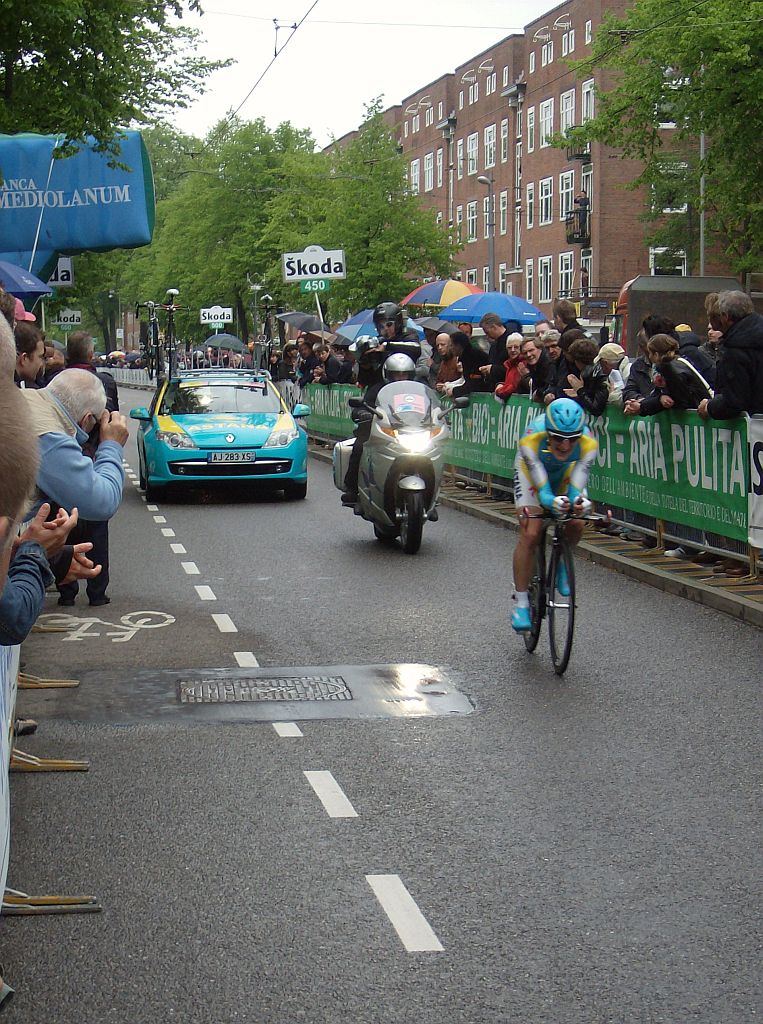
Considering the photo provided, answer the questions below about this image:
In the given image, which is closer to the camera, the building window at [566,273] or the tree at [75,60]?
the tree at [75,60]

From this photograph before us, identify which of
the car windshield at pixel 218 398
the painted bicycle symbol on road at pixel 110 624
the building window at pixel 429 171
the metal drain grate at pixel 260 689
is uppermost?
the building window at pixel 429 171

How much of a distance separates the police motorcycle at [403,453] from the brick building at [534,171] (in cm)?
4560

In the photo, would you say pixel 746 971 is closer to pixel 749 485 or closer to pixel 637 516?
pixel 749 485

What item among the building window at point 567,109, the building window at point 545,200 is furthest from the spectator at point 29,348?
the building window at point 545,200

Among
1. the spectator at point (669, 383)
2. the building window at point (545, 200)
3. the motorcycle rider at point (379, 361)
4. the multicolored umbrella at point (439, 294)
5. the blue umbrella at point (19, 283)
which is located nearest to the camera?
the spectator at point (669, 383)

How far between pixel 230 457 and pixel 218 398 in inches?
62.6

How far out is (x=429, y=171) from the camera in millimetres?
95375

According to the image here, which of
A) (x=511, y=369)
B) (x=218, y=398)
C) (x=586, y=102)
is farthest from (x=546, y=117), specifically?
(x=511, y=369)

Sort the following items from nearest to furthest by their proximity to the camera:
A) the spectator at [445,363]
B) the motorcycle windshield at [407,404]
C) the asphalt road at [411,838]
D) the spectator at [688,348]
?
the asphalt road at [411,838] → the spectator at [688,348] → the motorcycle windshield at [407,404] → the spectator at [445,363]

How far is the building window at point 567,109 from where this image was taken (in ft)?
237

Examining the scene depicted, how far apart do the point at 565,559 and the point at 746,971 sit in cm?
455

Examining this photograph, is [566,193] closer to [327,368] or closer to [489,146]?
[489,146]

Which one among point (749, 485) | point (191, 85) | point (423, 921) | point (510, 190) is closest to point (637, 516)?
point (749, 485)

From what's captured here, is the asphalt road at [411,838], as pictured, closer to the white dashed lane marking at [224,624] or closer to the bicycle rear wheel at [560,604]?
the white dashed lane marking at [224,624]
